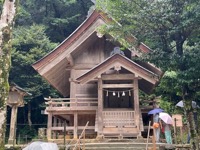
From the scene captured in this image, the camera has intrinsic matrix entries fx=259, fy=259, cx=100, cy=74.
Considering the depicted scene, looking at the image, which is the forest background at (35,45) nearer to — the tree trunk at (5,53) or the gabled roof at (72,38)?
the gabled roof at (72,38)

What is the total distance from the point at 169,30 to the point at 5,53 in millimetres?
5893

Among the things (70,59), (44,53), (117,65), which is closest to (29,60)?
(44,53)

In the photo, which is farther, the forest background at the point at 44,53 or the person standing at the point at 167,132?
the person standing at the point at 167,132

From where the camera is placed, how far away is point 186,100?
9.41 m

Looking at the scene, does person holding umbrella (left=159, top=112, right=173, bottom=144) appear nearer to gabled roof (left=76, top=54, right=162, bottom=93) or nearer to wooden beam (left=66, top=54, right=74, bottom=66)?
gabled roof (left=76, top=54, right=162, bottom=93)

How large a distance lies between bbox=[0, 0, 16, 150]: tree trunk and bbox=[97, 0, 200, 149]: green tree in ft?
14.6

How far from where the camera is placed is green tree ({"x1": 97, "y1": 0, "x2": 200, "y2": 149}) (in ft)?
29.5

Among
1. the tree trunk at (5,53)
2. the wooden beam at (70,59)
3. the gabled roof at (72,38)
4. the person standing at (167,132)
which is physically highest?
the gabled roof at (72,38)

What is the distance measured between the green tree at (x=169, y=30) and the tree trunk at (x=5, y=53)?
14.6 feet

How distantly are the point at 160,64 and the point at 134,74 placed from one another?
9.30ft

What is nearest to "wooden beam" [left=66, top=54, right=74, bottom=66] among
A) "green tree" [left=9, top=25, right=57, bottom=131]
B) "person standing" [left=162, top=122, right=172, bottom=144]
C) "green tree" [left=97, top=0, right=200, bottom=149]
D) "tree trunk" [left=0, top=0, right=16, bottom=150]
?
"green tree" [left=97, top=0, right=200, bottom=149]

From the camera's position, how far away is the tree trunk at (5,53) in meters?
6.00

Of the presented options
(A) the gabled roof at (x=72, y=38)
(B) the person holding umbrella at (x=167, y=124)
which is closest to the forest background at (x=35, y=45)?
(A) the gabled roof at (x=72, y=38)

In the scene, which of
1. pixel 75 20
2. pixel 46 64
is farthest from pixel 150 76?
pixel 75 20
